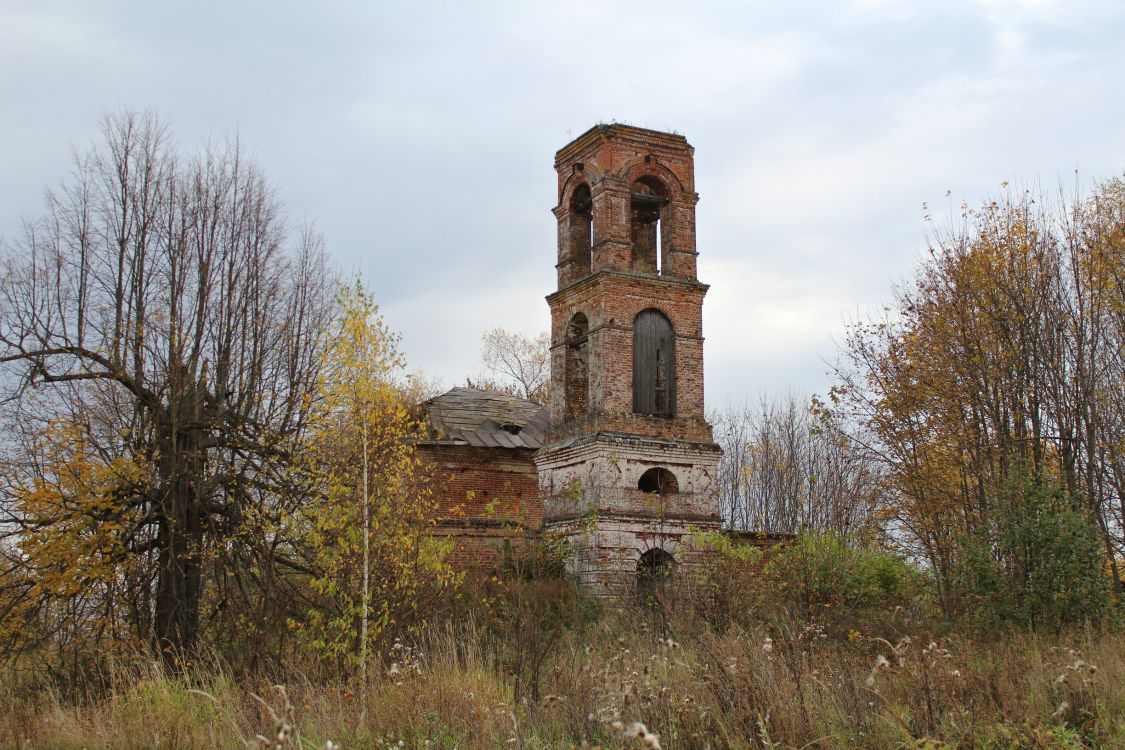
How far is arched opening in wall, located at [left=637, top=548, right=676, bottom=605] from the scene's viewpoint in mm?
20609

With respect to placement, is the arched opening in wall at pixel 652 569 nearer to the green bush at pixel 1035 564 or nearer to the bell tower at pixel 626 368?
the bell tower at pixel 626 368

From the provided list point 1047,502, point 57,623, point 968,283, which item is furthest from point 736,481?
point 57,623

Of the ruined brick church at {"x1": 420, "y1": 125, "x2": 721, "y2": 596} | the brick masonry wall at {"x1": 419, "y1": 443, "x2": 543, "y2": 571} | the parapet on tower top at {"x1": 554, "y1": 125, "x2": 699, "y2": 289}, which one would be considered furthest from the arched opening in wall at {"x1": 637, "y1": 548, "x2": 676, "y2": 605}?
the parapet on tower top at {"x1": 554, "y1": 125, "x2": 699, "y2": 289}

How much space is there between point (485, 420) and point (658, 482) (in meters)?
6.60

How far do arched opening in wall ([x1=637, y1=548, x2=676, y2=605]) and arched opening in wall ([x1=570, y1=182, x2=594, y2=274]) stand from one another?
23.0 feet

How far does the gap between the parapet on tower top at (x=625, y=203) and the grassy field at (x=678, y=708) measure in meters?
14.8

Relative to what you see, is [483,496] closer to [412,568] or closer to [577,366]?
[577,366]

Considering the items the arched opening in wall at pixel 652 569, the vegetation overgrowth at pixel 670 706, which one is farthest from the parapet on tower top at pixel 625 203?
the vegetation overgrowth at pixel 670 706

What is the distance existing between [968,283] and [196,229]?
12790mm

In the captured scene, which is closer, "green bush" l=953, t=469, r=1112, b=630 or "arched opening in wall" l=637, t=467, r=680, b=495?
"green bush" l=953, t=469, r=1112, b=630

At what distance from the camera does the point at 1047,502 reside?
13.8 m

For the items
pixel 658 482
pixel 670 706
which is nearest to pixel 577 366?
pixel 658 482

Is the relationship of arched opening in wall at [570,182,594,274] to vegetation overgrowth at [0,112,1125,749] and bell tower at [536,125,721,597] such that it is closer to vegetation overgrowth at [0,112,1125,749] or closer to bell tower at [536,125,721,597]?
bell tower at [536,125,721,597]

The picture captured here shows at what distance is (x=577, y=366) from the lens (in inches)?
945
